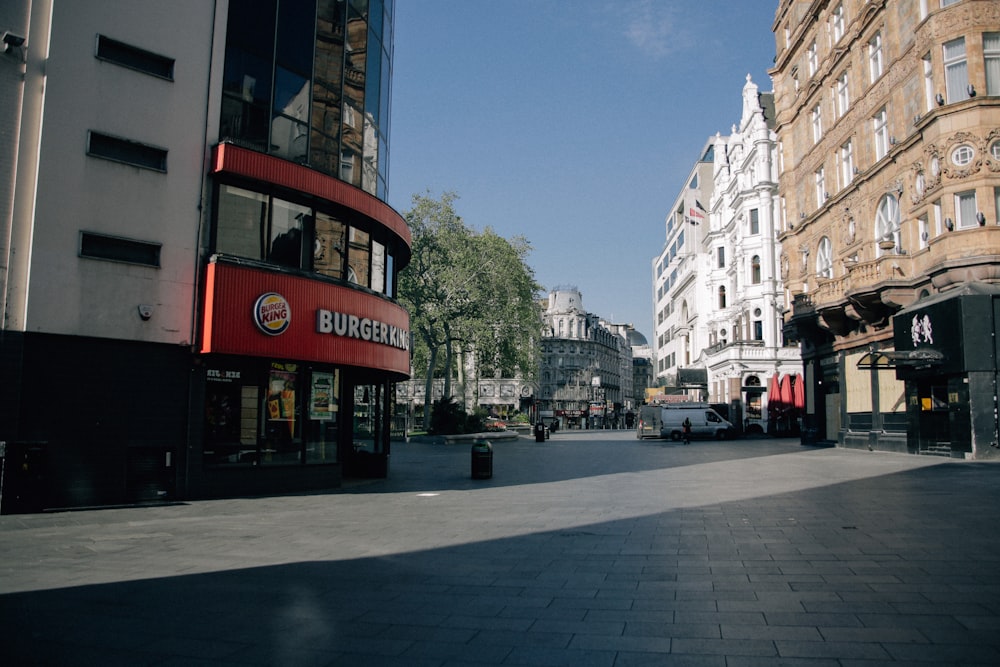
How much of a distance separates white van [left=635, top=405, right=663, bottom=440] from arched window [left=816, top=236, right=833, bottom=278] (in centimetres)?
1567

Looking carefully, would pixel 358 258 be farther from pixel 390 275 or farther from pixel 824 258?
pixel 824 258

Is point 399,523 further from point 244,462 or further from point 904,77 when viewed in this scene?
point 904,77

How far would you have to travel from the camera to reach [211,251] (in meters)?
15.7

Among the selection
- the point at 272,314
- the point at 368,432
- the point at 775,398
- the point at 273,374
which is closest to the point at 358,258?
the point at 272,314

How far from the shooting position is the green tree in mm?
52094

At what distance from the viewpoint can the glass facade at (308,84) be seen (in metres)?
16.5

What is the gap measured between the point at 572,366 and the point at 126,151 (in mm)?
→ 113971

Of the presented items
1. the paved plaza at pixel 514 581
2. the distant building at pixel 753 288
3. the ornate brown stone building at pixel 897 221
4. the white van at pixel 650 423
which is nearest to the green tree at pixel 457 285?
the white van at pixel 650 423

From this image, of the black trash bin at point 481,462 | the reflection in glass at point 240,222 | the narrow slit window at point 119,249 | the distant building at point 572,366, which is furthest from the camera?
the distant building at point 572,366

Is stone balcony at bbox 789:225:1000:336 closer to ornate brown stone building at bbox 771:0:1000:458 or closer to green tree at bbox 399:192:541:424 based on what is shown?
ornate brown stone building at bbox 771:0:1000:458

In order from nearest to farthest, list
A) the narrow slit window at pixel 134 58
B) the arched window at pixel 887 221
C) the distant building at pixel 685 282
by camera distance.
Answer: the narrow slit window at pixel 134 58 < the arched window at pixel 887 221 < the distant building at pixel 685 282

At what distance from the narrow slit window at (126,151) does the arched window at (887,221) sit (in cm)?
2514

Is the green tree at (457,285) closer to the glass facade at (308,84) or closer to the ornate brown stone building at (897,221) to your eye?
the ornate brown stone building at (897,221)

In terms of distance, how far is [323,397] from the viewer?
56.5 ft
